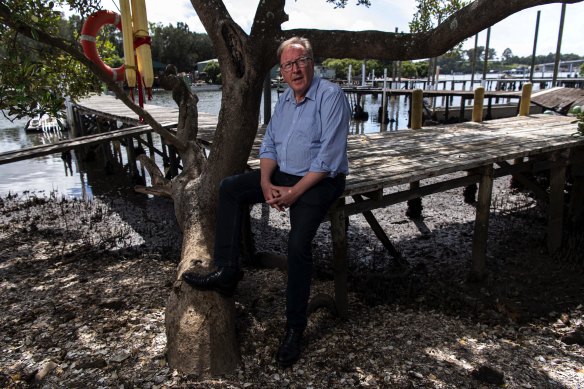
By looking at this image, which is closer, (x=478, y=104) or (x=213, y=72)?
(x=478, y=104)

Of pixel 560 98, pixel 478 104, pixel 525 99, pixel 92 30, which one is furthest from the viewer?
pixel 560 98

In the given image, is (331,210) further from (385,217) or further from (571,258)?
(385,217)

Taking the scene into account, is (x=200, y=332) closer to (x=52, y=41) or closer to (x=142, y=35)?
(x=52, y=41)

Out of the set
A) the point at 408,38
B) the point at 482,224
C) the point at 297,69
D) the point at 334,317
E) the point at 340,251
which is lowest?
the point at 334,317

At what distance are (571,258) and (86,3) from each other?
7936mm

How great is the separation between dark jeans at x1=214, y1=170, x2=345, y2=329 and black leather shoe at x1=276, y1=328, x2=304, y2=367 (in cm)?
7

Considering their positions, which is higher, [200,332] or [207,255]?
[207,255]

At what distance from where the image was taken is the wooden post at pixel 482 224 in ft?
19.7

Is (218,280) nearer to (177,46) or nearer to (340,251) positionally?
(340,251)

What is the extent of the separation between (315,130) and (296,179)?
0.45 metres

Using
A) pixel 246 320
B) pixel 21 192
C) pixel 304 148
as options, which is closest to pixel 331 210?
pixel 304 148

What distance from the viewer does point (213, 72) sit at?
3177 inches

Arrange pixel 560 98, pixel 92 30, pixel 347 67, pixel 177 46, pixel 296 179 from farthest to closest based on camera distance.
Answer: pixel 177 46 < pixel 347 67 < pixel 560 98 < pixel 92 30 < pixel 296 179

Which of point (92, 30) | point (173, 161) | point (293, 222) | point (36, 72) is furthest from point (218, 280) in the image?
point (173, 161)
